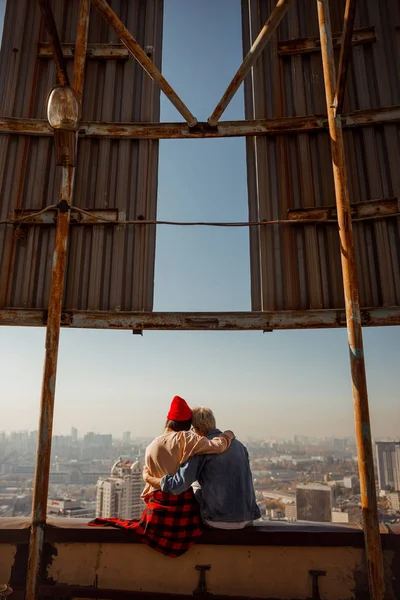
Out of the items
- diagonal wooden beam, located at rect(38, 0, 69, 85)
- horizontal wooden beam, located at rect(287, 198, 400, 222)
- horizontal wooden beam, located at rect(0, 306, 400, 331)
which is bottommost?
horizontal wooden beam, located at rect(0, 306, 400, 331)

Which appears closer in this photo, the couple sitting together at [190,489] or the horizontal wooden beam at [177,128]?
the couple sitting together at [190,489]

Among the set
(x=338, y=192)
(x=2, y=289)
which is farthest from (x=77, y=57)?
(x=338, y=192)

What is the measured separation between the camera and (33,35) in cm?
681

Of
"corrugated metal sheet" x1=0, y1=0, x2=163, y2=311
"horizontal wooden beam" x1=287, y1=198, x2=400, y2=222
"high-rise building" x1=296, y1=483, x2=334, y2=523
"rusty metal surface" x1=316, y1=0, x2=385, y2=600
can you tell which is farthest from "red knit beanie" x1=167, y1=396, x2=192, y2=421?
"horizontal wooden beam" x1=287, y1=198, x2=400, y2=222

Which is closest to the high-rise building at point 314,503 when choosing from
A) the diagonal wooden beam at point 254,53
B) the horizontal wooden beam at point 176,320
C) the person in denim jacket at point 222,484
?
the person in denim jacket at point 222,484

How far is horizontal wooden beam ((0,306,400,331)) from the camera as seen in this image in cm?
541

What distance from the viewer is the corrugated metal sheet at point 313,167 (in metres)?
5.59

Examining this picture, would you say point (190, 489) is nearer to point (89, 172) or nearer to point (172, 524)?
point (172, 524)

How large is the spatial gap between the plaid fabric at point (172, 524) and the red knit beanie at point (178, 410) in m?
0.66

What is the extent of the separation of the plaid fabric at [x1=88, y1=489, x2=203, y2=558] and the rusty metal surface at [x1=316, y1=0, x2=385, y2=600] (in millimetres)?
1598

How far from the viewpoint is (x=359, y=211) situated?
222 inches

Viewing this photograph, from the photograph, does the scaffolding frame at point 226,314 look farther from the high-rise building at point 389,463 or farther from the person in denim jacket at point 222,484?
the high-rise building at point 389,463

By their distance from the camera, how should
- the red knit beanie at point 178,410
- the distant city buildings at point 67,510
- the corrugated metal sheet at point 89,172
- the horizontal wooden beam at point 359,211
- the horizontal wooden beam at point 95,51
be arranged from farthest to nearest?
1. the horizontal wooden beam at point 95,51
2. the corrugated metal sheet at point 89,172
3. the horizontal wooden beam at point 359,211
4. the distant city buildings at point 67,510
5. the red knit beanie at point 178,410

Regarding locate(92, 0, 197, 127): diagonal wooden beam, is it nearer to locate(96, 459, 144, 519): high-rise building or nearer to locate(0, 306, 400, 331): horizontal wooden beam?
locate(0, 306, 400, 331): horizontal wooden beam
